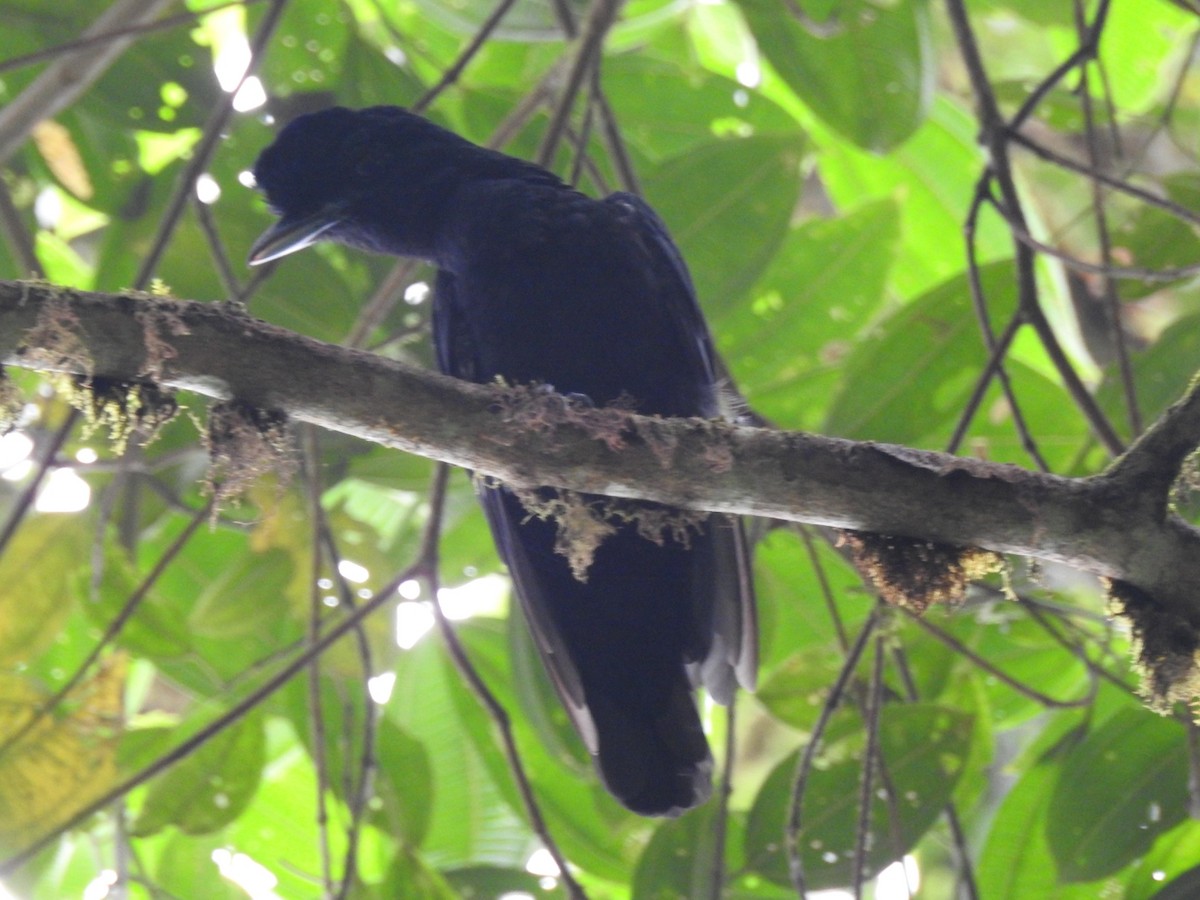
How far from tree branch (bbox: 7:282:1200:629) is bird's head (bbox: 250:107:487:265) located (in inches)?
54.4

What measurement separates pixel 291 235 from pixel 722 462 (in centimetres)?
165

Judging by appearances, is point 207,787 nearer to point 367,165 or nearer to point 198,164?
point 198,164

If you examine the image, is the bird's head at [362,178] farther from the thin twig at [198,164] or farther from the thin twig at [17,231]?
the thin twig at [17,231]

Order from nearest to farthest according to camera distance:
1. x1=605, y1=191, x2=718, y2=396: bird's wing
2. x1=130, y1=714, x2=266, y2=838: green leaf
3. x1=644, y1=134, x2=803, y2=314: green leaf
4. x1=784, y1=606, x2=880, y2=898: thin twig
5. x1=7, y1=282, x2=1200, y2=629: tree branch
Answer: x1=7, y1=282, x2=1200, y2=629: tree branch < x1=784, y1=606, x2=880, y2=898: thin twig < x1=605, y1=191, x2=718, y2=396: bird's wing < x1=130, y1=714, x2=266, y2=838: green leaf < x1=644, y1=134, x2=803, y2=314: green leaf

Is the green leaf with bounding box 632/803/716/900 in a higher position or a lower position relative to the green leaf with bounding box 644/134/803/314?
lower

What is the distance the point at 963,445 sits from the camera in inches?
134

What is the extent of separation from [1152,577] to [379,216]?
2.10m

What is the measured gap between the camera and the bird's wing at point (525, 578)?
9.93 feet

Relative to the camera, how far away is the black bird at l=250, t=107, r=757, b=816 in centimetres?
296

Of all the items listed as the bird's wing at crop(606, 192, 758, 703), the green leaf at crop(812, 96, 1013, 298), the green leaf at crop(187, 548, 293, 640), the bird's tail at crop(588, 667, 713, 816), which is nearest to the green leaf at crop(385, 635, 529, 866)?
the green leaf at crop(187, 548, 293, 640)

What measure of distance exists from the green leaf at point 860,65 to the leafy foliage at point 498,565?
10 millimetres

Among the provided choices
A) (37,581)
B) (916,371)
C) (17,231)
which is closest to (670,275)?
(916,371)

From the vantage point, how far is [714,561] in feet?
9.87

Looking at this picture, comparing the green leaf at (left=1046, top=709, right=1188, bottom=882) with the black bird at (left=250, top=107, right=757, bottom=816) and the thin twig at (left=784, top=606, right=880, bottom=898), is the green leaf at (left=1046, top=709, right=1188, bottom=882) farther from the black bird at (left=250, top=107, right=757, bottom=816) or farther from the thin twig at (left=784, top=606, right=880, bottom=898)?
the black bird at (left=250, top=107, right=757, bottom=816)
